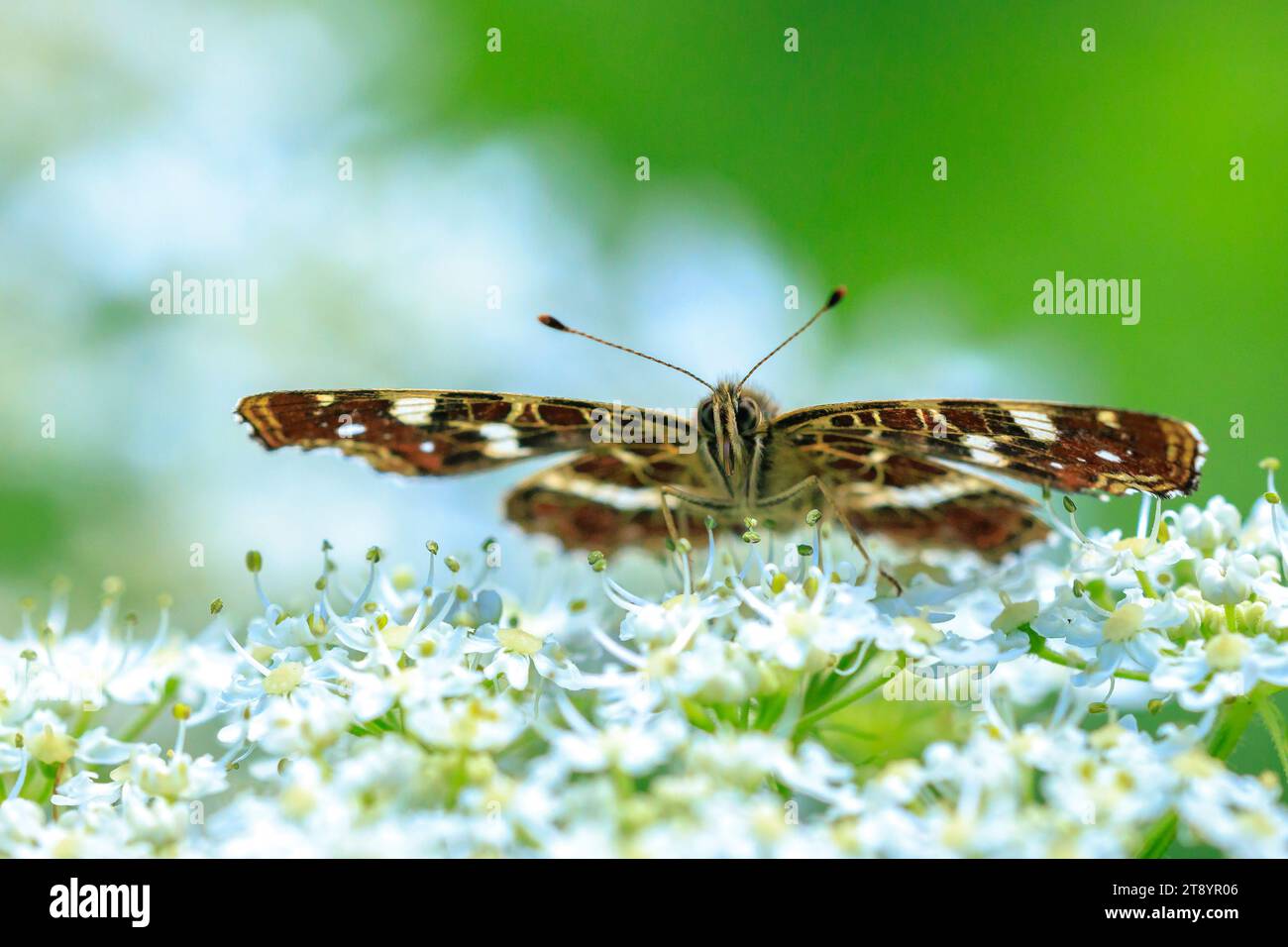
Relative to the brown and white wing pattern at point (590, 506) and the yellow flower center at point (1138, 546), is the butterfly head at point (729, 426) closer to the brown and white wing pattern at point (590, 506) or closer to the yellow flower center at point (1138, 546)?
the brown and white wing pattern at point (590, 506)

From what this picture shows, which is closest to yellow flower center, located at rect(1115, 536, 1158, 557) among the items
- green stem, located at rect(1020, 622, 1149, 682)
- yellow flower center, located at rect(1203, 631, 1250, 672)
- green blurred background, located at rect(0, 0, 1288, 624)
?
green stem, located at rect(1020, 622, 1149, 682)

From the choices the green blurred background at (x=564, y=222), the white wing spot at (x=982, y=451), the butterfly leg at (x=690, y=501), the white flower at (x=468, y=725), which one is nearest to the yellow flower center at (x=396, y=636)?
the white flower at (x=468, y=725)

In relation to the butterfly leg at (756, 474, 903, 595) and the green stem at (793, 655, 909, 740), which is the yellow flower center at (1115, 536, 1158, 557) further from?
the green stem at (793, 655, 909, 740)

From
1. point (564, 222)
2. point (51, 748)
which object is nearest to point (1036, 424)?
point (51, 748)

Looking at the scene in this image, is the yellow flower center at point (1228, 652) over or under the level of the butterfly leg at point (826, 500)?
under

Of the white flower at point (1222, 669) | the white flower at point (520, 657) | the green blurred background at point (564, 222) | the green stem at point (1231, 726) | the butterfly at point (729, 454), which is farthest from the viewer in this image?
the green blurred background at point (564, 222)

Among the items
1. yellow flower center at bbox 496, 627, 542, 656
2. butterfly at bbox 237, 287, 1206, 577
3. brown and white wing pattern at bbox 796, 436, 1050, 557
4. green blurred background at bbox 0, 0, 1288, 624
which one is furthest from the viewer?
green blurred background at bbox 0, 0, 1288, 624
